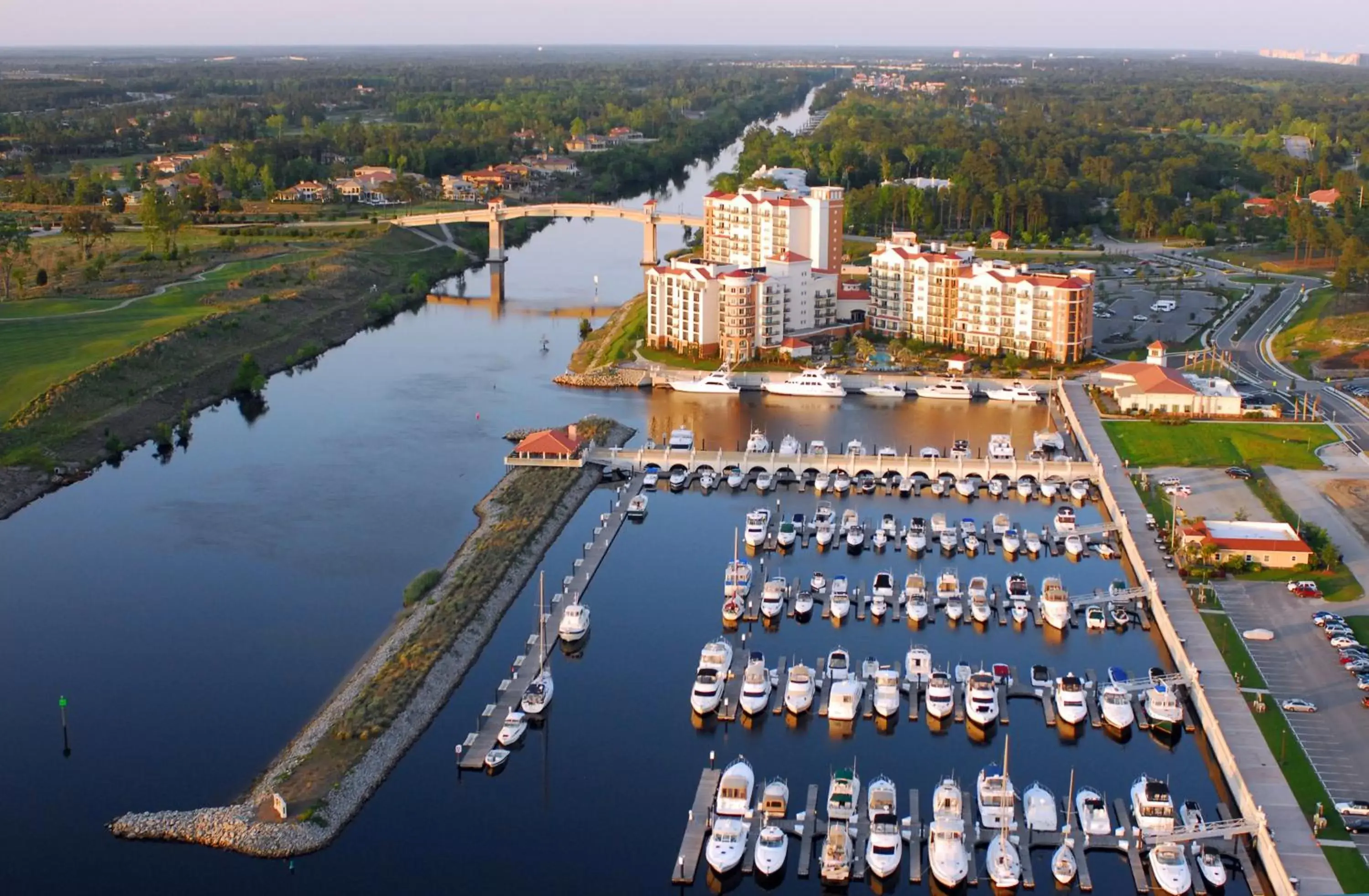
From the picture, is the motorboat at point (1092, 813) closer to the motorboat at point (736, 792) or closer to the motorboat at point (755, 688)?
the motorboat at point (736, 792)

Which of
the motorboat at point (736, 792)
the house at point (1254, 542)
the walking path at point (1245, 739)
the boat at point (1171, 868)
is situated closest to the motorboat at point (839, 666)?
the motorboat at point (736, 792)

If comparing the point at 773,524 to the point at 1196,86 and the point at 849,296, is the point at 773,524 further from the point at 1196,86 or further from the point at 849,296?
the point at 1196,86

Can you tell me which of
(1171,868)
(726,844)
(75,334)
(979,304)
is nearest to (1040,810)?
(1171,868)

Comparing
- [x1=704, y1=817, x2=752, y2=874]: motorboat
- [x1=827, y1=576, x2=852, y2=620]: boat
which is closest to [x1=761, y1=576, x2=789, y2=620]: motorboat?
[x1=827, y1=576, x2=852, y2=620]: boat

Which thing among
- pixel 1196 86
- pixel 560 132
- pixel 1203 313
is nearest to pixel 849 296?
pixel 1203 313

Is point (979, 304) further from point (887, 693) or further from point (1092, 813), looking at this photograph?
point (1092, 813)

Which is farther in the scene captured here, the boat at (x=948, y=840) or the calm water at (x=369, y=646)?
the calm water at (x=369, y=646)
